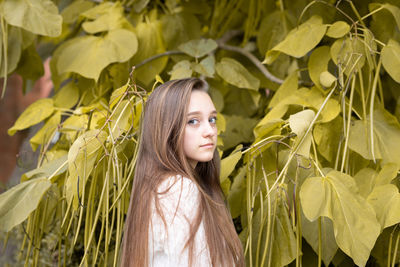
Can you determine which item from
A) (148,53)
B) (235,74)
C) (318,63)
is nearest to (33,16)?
(148,53)

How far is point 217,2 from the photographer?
123cm

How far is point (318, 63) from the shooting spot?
36.5 inches

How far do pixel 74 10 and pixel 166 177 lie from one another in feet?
2.18

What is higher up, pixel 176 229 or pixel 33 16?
pixel 33 16

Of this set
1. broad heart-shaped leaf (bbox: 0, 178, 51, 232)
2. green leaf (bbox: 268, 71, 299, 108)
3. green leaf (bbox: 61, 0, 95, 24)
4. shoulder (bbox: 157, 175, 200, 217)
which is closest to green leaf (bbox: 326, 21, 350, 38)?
green leaf (bbox: 268, 71, 299, 108)

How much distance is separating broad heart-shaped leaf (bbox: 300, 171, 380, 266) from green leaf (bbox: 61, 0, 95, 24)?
2.34 ft

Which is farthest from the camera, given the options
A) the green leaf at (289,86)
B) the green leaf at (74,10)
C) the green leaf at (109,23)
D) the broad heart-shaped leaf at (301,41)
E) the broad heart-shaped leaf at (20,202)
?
the green leaf at (74,10)

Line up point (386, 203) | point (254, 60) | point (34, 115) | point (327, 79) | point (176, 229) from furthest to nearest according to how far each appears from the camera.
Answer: point (254, 60)
point (34, 115)
point (327, 79)
point (386, 203)
point (176, 229)

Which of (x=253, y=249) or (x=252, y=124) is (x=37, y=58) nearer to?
(x=252, y=124)

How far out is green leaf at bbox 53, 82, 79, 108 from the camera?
1.12 metres

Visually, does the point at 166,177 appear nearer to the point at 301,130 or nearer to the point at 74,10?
the point at 301,130

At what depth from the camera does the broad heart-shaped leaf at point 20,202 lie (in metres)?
0.76

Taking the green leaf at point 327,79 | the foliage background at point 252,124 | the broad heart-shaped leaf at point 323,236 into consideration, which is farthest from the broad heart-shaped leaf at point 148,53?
the broad heart-shaped leaf at point 323,236

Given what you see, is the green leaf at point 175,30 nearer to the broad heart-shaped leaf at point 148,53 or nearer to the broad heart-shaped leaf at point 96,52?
the broad heart-shaped leaf at point 148,53
